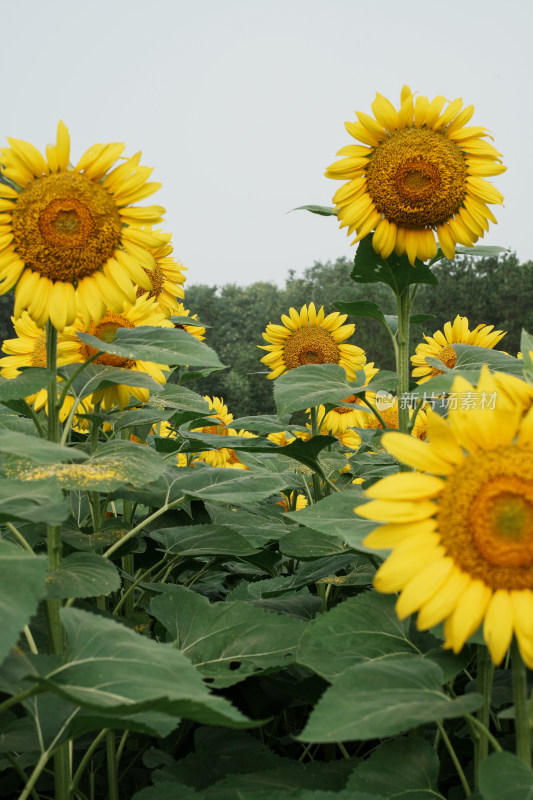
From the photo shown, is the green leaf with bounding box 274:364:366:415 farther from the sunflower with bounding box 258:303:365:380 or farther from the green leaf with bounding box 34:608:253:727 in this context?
the sunflower with bounding box 258:303:365:380

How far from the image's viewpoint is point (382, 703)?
1315 millimetres

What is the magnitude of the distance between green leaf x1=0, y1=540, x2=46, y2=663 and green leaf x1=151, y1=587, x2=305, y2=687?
0.69 m

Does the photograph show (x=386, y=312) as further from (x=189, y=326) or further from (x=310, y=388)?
(x=310, y=388)

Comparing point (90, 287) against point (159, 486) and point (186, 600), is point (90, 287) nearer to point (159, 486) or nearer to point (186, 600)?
point (159, 486)

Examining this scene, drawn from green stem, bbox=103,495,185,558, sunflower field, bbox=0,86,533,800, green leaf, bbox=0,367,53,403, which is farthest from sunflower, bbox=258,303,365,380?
green leaf, bbox=0,367,53,403

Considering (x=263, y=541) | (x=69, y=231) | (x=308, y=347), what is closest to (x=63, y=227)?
(x=69, y=231)

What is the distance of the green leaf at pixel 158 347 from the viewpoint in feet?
6.57

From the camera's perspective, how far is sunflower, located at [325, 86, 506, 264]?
101 inches

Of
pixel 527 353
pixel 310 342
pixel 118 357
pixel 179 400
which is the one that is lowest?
pixel 179 400

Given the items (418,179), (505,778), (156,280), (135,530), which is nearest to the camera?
(505,778)

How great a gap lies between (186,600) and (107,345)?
0.74 metres

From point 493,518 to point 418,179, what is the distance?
1.63 meters

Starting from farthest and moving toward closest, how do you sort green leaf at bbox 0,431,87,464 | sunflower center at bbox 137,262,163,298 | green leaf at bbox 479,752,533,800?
sunflower center at bbox 137,262,163,298, green leaf at bbox 0,431,87,464, green leaf at bbox 479,752,533,800

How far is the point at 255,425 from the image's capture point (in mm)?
3039
